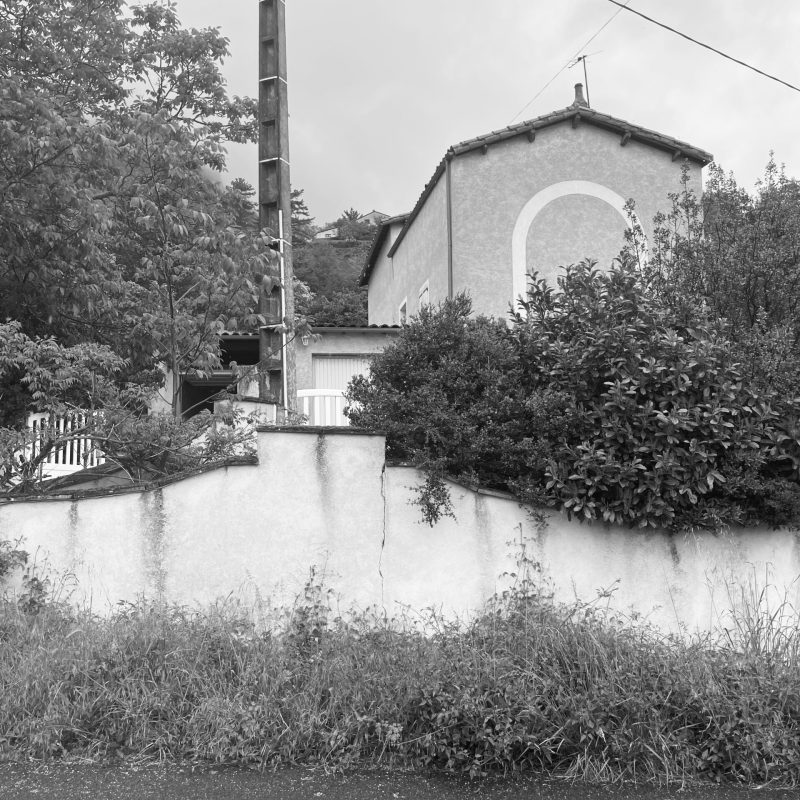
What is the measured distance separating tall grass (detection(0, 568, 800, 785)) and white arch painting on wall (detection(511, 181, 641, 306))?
973 cm

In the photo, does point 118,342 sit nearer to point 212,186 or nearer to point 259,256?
point 212,186

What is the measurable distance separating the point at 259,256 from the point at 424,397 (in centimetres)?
294

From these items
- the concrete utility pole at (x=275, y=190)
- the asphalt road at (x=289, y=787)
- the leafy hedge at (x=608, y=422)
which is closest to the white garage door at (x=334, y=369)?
the concrete utility pole at (x=275, y=190)

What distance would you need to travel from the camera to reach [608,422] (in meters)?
5.04

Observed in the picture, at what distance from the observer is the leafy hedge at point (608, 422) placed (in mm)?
5035

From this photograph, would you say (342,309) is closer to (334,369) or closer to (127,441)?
(334,369)

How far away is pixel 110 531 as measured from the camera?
533 centimetres

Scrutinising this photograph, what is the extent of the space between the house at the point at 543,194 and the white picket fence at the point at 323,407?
3.55 m

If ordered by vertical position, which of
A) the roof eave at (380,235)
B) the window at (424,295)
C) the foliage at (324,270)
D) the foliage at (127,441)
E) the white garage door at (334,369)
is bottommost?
the foliage at (127,441)

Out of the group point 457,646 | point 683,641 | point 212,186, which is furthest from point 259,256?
point 683,641

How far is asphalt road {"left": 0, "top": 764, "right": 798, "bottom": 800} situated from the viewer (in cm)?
361

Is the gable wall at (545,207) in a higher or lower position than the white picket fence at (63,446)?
higher

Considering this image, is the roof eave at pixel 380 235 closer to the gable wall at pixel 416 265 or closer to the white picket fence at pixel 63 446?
the gable wall at pixel 416 265

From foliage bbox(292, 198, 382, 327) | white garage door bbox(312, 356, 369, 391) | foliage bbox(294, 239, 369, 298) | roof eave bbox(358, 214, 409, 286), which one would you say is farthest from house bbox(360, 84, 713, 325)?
foliage bbox(294, 239, 369, 298)
